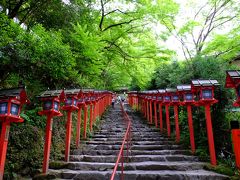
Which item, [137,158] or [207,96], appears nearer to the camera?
[207,96]

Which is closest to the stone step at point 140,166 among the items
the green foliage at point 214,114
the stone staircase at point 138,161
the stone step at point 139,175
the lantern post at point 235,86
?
the stone staircase at point 138,161

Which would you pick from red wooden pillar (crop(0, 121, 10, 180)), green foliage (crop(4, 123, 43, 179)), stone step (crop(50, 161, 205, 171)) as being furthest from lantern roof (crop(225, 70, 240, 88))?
green foliage (crop(4, 123, 43, 179))

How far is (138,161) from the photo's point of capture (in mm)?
7293

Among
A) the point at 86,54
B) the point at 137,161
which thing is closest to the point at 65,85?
the point at 86,54

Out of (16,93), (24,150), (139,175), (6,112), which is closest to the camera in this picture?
(6,112)

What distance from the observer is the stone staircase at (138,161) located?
582 cm

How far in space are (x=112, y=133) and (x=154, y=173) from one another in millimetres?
5429

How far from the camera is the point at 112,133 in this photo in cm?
1116

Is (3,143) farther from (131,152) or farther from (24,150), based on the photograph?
(131,152)

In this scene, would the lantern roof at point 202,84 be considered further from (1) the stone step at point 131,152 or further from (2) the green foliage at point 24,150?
(2) the green foliage at point 24,150

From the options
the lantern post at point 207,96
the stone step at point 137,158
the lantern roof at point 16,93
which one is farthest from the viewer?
the stone step at point 137,158

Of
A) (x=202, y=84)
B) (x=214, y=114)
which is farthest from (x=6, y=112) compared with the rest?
(x=214, y=114)

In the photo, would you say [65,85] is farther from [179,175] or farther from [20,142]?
[179,175]

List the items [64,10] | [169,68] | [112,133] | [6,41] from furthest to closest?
[169,68], [112,133], [64,10], [6,41]
